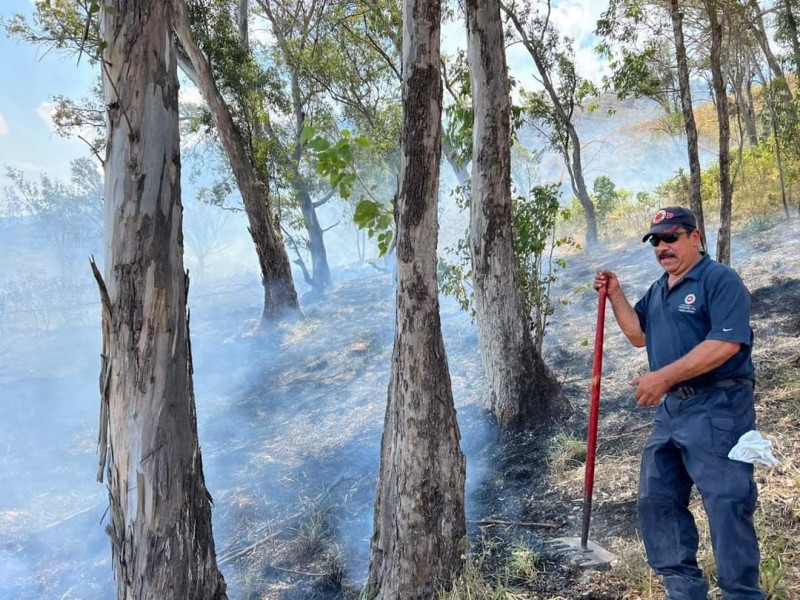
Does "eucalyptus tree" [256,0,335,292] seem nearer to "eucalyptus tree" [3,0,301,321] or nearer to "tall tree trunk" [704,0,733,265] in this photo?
"eucalyptus tree" [3,0,301,321]

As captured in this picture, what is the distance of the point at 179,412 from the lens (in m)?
2.64

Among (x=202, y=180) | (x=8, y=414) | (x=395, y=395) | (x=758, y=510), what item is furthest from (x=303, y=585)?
(x=202, y=180)

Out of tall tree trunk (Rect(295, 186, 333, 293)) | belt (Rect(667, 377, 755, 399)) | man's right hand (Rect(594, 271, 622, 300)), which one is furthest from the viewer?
tall tree trunk (Rect(295, 186, 333, 293))

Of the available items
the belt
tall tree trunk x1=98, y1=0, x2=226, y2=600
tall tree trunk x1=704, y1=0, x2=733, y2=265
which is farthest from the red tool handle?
tall tree trunk x1=704, y1=0, x2=733, y2=265

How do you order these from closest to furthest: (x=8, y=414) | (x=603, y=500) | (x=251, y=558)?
(x=603, y=500)
(x=251, y=558)
(x=8, y=414)

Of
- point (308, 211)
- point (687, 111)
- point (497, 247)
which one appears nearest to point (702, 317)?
point (497, 247)

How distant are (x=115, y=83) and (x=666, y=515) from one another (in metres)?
3.21

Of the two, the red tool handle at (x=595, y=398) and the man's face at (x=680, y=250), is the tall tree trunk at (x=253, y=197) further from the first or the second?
the man's face at (x=680, y=250)

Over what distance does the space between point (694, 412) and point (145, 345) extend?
245cm

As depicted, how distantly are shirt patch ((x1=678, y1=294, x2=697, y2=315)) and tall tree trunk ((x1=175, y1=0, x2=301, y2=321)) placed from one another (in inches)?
384

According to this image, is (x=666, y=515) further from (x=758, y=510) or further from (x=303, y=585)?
(x=303, y=585)

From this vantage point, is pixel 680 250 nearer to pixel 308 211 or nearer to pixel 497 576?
pixel 497 576

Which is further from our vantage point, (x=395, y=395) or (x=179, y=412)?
(x=395, y=395)

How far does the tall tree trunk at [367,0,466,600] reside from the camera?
2.94 metres
